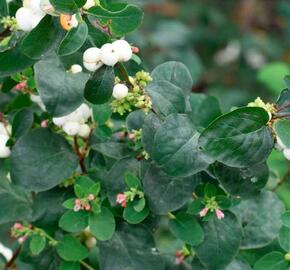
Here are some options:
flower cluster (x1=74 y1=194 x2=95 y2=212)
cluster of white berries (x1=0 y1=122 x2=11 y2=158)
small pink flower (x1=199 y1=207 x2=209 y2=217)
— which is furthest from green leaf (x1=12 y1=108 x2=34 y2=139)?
small pink flower (x1=199 y1=207 x2=209 y2=217)

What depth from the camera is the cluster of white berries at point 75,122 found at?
87 cm

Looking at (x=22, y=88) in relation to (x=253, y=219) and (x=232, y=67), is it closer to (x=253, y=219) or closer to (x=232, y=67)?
(x=253, y=219)

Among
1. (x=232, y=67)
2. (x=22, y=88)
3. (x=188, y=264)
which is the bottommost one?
(x=232, y=67)

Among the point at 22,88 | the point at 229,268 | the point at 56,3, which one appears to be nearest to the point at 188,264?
the point at 229,268

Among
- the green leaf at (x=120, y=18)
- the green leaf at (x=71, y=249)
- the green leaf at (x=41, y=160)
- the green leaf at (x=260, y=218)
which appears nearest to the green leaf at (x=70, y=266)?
the green leaf at (x=71, y=249)

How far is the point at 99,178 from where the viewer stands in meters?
0.92

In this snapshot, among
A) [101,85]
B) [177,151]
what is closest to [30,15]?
[101,85]

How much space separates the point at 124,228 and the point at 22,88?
0.23 m

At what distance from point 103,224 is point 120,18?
0.25 metres

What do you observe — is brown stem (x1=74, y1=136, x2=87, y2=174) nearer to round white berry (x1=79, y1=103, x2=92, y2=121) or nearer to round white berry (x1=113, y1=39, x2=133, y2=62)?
round white berry (x1=79, y1=103, x2=92, y2=121)

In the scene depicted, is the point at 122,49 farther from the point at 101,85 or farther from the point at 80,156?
the point at 80,156

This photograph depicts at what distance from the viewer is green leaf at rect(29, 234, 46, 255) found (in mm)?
908

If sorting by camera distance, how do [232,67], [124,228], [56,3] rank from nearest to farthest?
[56,3] < [124,228] < [232,67]

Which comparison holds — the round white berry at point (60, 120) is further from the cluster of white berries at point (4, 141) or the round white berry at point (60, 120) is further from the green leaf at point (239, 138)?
the green leaf at point (239, 138)
